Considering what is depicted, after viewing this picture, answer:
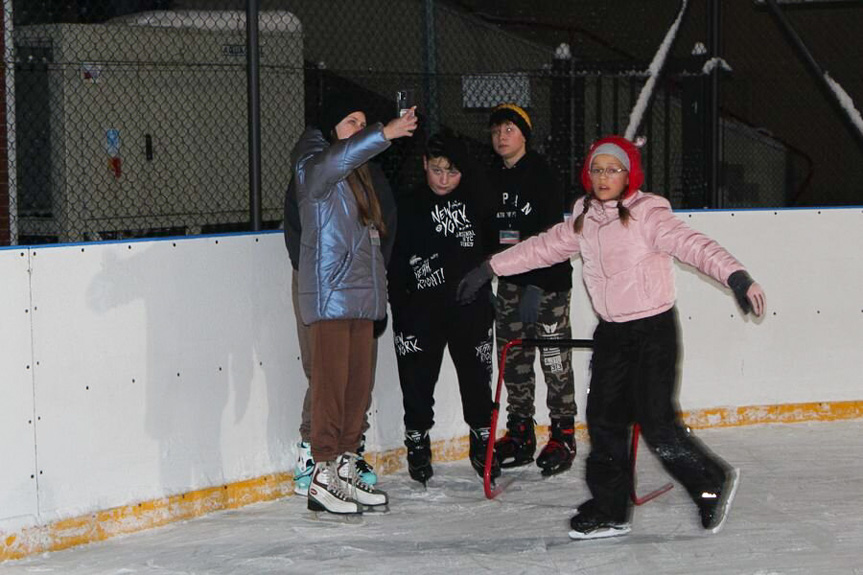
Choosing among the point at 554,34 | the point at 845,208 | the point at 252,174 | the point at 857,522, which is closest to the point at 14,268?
the point at 252,174

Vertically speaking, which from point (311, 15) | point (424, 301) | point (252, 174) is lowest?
point (424, 301)

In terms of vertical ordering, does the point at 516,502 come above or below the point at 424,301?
below

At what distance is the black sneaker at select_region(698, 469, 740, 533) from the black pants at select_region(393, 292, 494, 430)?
1.14 meters

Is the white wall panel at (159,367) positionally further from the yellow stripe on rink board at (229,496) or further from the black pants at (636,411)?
the black pants at (636,411)

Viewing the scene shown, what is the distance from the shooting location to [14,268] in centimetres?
454

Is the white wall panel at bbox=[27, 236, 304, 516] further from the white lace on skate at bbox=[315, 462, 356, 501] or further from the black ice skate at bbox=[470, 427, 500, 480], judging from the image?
the black ice skate at bbox=[470, 427, 500, 480]

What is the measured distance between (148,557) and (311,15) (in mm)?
6318

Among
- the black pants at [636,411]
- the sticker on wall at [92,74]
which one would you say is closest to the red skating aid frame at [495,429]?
the black pants at [636,411]

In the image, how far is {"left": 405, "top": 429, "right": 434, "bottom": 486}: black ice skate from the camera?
557 centimetres

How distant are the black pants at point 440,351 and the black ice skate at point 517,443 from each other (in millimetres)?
335

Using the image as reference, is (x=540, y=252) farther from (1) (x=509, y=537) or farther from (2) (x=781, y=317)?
(2) (x=781, y=317)

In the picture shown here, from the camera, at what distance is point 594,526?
4.73 metres

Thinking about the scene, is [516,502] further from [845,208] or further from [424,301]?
[845,208]

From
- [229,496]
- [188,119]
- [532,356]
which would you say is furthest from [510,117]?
[188,119]
